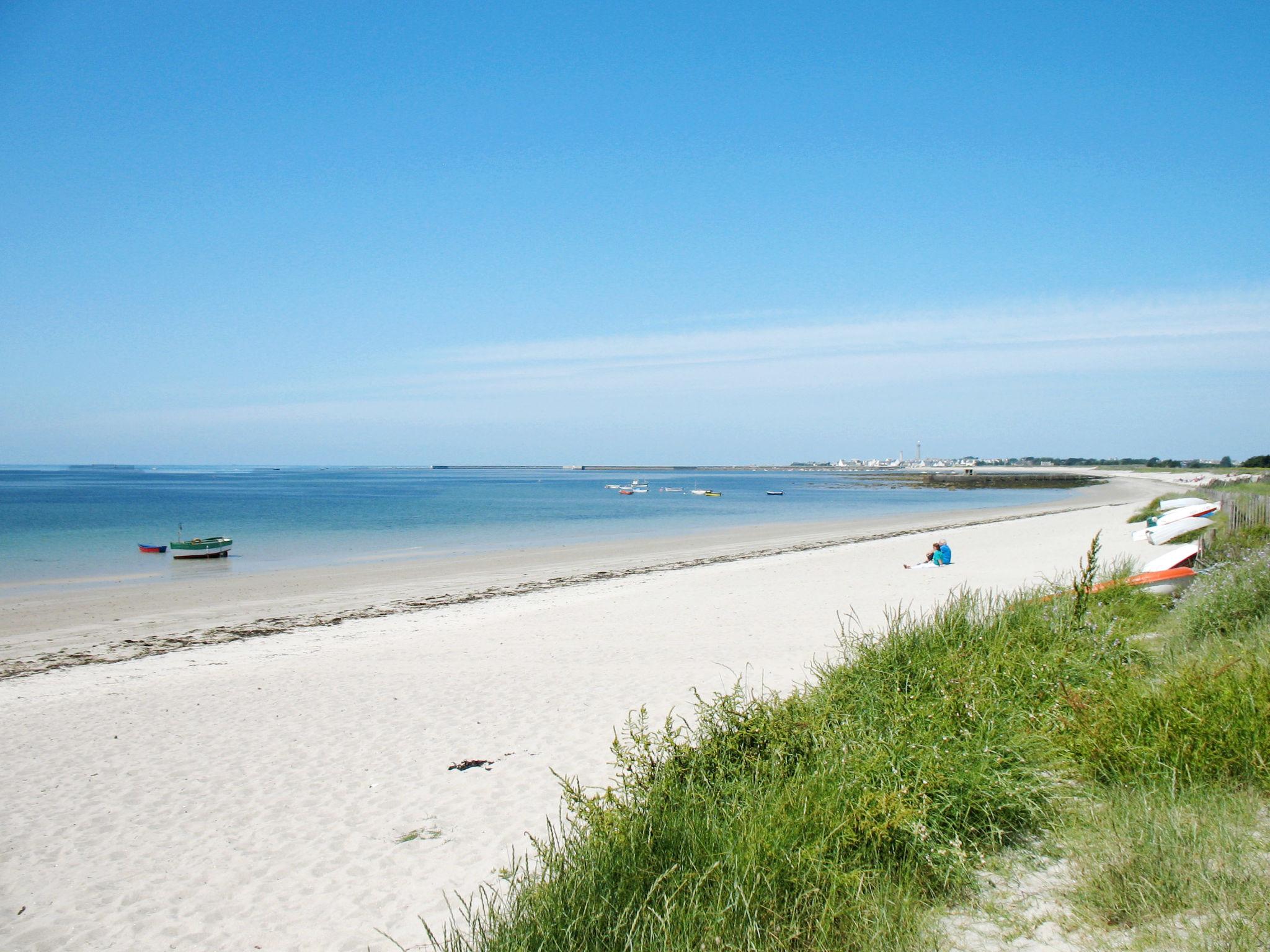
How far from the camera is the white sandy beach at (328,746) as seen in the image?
4.57 m

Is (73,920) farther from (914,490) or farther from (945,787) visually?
(914,490)

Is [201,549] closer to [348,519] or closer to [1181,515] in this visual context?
[348,519]

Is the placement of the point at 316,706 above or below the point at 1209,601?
below

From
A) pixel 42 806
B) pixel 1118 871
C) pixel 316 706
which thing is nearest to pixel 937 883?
pixel 1118 871

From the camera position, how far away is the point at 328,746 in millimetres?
7117

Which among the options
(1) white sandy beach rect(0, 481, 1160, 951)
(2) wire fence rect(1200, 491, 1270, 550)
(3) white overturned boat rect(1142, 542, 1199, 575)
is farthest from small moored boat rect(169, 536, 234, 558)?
(2) wire fence rect(1200, 491, 1270, 550)

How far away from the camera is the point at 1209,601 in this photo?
24.6 feet

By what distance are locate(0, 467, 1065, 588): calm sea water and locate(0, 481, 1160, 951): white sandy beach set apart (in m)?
12.0

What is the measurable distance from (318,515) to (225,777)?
46.4m

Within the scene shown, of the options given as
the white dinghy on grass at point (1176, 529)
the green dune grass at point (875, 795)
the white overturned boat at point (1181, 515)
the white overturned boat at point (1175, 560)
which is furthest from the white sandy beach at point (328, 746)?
the white overturned boat at point (1181, 515)

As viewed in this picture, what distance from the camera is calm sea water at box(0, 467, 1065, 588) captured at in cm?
2731

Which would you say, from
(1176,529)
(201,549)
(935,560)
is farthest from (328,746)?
(201,549)

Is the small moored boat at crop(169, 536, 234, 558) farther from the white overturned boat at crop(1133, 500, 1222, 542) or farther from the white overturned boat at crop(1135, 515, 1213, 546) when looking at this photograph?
the white overturned boat at crop(1133, 500, 1222, 542)

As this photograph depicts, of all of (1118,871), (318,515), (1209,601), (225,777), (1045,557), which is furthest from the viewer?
(318,515)
